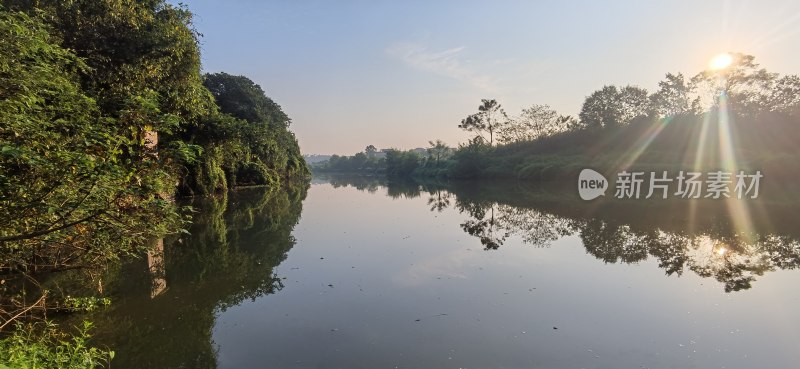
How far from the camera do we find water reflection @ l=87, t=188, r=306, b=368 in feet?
13.2

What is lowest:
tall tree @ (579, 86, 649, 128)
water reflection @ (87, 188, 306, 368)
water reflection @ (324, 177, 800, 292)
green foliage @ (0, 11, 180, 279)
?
water reflection @ (87, 188, 306, 368)

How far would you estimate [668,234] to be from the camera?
994 cm

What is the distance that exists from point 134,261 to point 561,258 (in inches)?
324

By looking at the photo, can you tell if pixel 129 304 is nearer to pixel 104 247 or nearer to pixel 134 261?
pixel 104 247

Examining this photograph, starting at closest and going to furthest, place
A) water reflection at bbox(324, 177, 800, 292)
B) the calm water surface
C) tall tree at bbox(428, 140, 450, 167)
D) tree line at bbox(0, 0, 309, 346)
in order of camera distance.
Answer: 1. tree line at bbox(0, 0, 309, 346)
2. the calm water surface
3. water reflection at bbox(324, 177, 800, 292)
4. tall tree at bbox(428, 140, 450, 167)

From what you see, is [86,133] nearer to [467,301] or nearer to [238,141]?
[467,301]

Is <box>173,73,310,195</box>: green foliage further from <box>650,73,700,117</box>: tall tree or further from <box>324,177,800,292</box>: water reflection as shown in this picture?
<box>650,73,700,117</box>: tall tree

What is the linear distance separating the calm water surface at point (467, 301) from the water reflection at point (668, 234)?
68mm

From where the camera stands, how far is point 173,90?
10273 mm

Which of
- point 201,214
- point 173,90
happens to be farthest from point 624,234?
point 201,214

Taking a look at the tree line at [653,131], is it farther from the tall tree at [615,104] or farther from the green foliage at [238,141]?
the green foliage at [238,141]

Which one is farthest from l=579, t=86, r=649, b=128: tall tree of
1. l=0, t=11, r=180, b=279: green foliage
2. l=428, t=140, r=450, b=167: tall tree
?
l=0, t=11, r=180, b=279: green foliage

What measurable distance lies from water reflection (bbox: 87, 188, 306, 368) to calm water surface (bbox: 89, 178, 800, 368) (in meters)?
0.02

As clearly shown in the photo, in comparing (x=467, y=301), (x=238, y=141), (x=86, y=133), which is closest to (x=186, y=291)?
(x=86, y=133)
